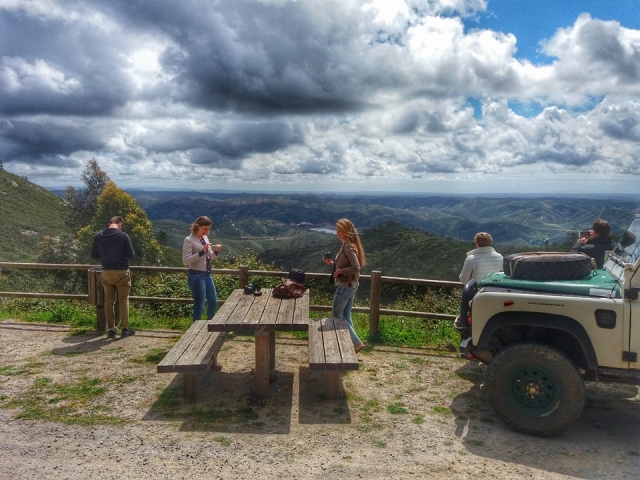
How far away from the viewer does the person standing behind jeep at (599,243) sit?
6496mm

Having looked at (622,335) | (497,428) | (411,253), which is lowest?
(411,253)

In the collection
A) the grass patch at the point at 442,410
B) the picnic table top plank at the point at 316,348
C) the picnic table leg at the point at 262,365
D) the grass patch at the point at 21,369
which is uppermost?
the picnic table top plank at the point at 316,348

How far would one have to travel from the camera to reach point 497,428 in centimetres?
470

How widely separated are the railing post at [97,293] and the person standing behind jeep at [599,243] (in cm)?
757

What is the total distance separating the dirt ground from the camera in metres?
3.96

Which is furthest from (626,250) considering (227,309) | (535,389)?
(227,309)

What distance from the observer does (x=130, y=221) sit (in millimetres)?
41188

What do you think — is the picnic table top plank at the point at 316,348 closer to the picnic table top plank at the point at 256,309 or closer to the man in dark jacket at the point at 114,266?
the picnic table top plank at the point at 256,309

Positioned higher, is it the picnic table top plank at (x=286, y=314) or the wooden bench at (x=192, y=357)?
the picnic table top plank at (x=286, y=314)

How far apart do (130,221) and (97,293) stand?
35.7 m

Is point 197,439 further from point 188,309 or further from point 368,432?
point 188,309

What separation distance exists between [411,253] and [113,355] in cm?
5990

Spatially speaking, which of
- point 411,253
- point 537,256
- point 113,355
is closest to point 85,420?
point 113,355

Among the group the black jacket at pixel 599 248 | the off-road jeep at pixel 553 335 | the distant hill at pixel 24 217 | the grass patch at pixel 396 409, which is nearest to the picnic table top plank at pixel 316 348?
the grass patch at pixel 396 409
